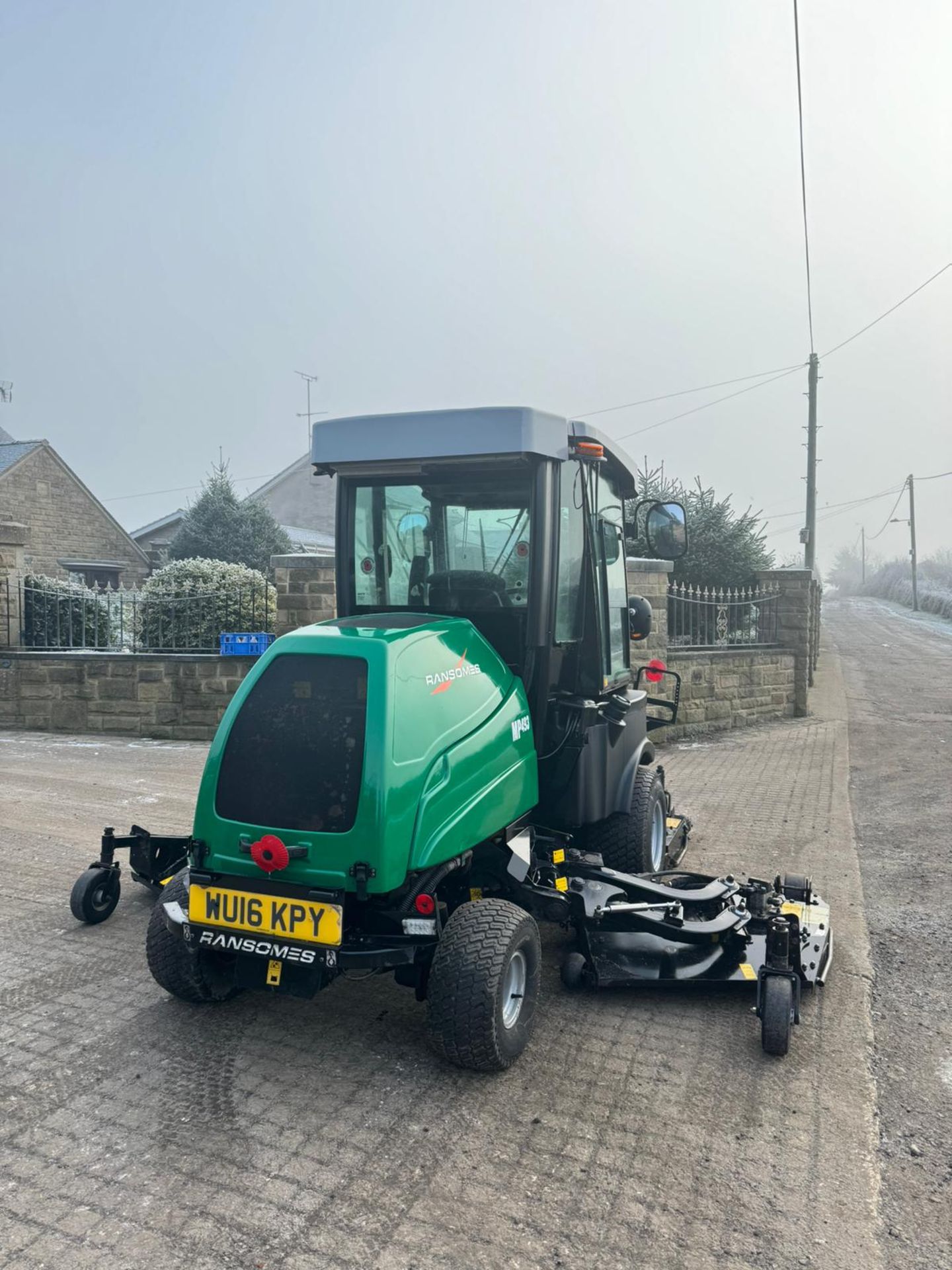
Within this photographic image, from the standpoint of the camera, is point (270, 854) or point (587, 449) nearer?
point (270, 854)

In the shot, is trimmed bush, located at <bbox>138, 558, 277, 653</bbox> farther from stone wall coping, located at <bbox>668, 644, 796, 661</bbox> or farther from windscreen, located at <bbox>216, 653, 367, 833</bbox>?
windscreen, located at <bbox>216, 653, 367, 833</bbox>

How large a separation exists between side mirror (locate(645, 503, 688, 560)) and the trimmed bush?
272 inches

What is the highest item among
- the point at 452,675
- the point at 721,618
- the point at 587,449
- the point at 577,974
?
the point at 587,449

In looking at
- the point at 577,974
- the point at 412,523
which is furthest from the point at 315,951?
the point at 412,523

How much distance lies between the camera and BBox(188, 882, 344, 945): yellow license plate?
10.9 feet

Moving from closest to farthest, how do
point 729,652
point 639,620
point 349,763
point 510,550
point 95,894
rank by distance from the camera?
point 349,763 → point 510,550 → point 95,894 → point 639,620 → point 729,652

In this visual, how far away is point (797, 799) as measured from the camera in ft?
27.9

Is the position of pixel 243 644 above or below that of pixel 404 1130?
above

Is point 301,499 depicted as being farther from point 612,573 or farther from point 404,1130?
point 404,1130

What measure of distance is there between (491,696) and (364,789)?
92 centimetres

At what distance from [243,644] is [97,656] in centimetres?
182

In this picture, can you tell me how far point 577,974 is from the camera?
423cm

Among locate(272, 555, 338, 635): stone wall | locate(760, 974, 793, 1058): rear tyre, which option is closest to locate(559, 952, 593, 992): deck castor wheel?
locate(760, 974, 793, 1058): rear tyre

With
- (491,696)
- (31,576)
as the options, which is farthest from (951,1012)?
(31,576)
